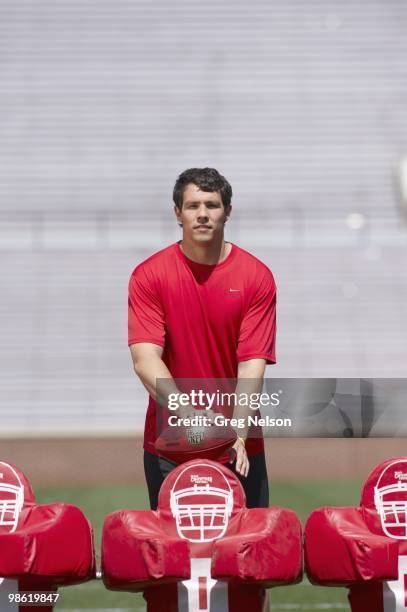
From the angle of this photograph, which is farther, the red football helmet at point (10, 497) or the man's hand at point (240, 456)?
the man's hand at point (240, 456)

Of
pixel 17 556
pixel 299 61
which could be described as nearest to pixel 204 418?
pixel 17 556

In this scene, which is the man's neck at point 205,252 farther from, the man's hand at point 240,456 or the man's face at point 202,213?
the man's hand at point 240,456

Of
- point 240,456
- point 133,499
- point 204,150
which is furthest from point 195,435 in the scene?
point 204,150

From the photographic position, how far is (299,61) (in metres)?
6.89

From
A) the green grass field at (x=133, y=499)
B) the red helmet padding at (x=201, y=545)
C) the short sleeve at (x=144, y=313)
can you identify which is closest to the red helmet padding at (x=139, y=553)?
the red helmet padding at (x=201, y=545)

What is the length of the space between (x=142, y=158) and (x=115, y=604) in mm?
3955

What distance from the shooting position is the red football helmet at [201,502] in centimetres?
182

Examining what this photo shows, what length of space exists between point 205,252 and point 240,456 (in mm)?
415

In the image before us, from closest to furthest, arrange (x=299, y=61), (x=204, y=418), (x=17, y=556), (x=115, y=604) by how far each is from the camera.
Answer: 1. (x=17, y=556)
2. (x=204, y=418)
3. (x=115, y=604)
4. (x=299, y=61)

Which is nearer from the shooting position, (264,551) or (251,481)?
(264,551)

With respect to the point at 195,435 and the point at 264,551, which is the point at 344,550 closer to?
the point at 264,551

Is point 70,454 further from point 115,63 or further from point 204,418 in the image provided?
point 204,418

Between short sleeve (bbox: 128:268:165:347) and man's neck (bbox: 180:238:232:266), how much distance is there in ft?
0.33

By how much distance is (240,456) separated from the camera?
6.46 feet
